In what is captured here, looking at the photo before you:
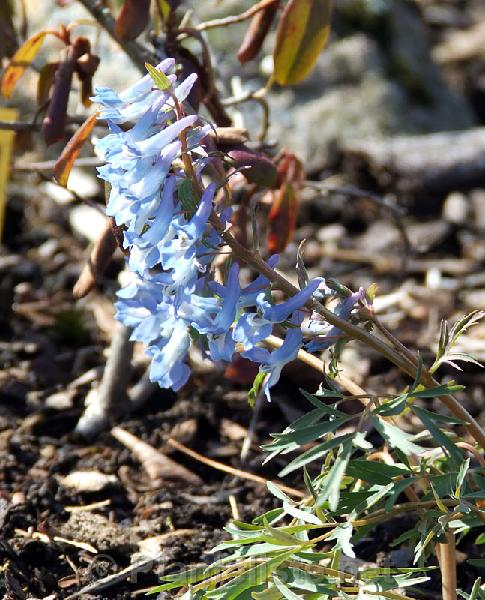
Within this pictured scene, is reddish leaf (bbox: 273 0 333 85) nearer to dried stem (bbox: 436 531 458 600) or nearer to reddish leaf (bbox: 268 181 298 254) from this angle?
→ reddish leaf (bbox: 268 181 298 254)

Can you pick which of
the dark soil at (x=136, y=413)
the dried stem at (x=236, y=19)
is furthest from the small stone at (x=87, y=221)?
the dried stem at (x=236, y=19)

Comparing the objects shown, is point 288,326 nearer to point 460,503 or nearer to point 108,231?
point 460,503

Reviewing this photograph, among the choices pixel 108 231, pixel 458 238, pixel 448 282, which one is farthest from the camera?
pixel 458 238

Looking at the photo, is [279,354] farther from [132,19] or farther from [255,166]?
[132,19]

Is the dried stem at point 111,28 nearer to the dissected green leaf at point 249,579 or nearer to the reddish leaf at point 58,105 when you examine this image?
the reddish leaf at point 58,105

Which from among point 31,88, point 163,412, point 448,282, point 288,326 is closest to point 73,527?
point 163,412

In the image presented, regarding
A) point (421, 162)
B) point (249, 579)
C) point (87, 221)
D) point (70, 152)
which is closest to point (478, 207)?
point (421, 162)

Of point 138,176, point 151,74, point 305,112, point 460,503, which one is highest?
point 151,74

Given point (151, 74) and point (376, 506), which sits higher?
point (151, 74)
